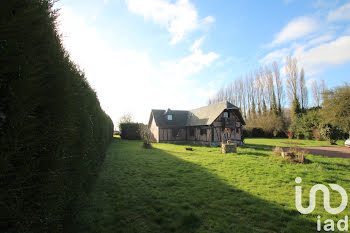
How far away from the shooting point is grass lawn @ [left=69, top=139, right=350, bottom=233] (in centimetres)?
374

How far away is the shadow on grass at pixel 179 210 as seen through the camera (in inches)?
145

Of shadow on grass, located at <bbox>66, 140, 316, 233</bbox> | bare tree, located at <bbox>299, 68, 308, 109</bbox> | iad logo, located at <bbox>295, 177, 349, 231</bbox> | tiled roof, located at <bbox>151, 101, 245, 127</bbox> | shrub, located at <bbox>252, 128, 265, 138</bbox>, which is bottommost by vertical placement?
iad logo, located at <bbox>295, 177, 349, 231</bbox>

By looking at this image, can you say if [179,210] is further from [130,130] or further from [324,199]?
[130,130]

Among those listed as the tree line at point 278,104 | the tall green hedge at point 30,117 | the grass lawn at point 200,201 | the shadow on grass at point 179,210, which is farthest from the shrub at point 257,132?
the tall green hedge at point 30,117

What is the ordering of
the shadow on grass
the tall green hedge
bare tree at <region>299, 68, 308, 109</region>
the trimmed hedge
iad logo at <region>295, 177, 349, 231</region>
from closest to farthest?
the tall green hedge
the shadow on grass
iad logo at <region>295, 177, 349, 231</region>
the trimmed hedge
bare tree at <region>299, 68, 308, 109</region>

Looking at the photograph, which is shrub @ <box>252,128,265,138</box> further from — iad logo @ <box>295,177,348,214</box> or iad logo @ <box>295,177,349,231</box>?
Result: iad logo @ <box>295,177,348,214</box>

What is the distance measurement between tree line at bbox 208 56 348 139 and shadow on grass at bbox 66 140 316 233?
2738cm

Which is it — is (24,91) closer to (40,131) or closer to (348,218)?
(40,131)

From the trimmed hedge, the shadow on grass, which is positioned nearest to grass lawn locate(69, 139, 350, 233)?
the shadow on grass

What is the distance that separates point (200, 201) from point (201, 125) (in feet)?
59.0

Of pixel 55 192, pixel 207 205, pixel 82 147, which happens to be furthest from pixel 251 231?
pixel 82 147

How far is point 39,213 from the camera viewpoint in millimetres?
1978

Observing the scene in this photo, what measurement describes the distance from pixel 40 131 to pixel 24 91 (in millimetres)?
641

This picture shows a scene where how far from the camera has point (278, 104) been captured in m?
37.9
